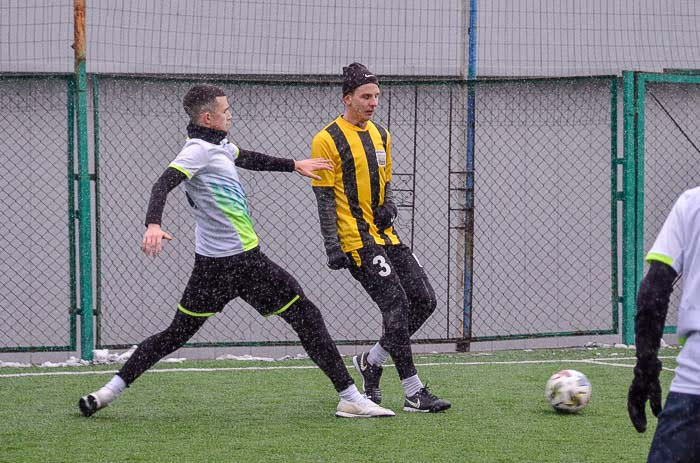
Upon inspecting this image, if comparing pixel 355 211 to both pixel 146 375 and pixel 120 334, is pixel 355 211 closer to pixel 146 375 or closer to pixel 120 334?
pixel 146 375

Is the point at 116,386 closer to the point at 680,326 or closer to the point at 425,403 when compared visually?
the point at 425,403

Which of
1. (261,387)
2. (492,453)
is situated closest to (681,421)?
(492,453)

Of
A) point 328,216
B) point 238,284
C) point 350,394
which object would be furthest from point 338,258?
point 350,394

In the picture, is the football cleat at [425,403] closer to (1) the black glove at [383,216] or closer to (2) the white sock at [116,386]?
(1) the black glove at [383,216]

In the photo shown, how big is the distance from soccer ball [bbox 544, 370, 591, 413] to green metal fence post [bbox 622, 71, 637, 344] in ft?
12.4

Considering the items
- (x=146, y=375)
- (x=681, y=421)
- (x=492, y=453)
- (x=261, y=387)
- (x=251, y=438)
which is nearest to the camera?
(x=681, y=421)

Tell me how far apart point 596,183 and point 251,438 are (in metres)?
5.94

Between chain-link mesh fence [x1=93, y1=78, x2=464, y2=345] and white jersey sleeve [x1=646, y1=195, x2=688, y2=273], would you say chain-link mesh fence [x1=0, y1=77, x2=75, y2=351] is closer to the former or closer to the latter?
chain-link mesh fence [x1=93, y1=78, x2=464, y2=345]

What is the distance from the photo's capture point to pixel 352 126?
6789 mm

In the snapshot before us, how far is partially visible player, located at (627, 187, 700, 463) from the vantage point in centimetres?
305

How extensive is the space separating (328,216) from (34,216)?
4.04m

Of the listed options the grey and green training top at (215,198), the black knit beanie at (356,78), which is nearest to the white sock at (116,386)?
the grey and green training top at (215,198)

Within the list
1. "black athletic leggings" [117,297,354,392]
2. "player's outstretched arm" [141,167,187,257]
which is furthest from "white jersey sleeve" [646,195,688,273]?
"black athletic leggings" [117,297,354,392]

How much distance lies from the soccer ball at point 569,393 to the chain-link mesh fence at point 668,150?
4.80 m
